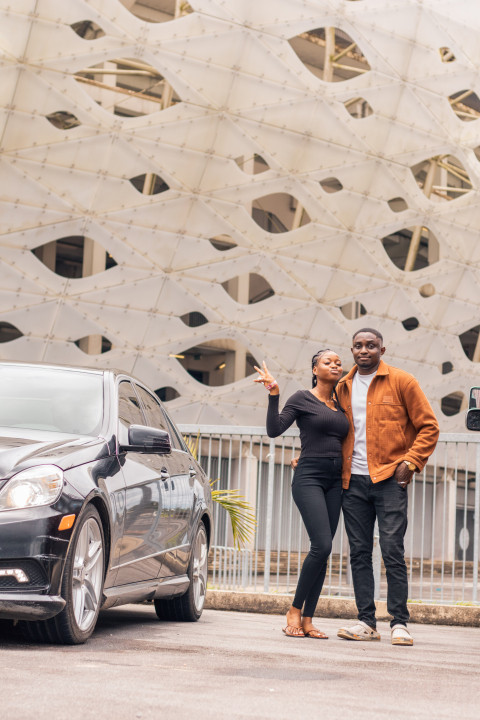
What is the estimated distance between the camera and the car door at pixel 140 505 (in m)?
5.93

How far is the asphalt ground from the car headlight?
64 cm

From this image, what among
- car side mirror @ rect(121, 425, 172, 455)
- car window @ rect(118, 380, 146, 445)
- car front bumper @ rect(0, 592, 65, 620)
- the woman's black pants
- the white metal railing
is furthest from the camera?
the white metal railing

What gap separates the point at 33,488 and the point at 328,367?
2.29 meters

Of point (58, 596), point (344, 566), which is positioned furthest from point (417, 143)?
point (58, 596)

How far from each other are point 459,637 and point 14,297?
1836 centimetres

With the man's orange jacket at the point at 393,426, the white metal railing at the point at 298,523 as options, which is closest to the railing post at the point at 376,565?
the white metal railing at the point at 298,523

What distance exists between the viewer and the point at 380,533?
22.0ft

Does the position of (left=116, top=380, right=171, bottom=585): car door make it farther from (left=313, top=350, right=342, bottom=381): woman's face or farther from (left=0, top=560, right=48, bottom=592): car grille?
(left=313, top=350, right=342, bottom=381): woman's face

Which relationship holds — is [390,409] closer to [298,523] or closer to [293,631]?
[293,631]

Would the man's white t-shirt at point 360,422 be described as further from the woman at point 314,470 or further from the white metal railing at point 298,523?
the white metal railing at point 298,523

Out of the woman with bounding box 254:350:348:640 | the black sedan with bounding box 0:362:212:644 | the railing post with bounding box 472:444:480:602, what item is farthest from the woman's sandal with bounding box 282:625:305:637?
the railing post with bounding box 472:444:480:602

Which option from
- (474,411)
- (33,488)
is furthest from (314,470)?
(33,488)

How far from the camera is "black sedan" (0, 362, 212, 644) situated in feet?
16.4

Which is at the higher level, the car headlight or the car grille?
the car headlight
